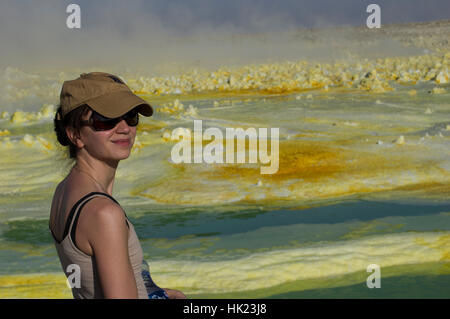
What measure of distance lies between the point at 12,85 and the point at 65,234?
1455 centimetres

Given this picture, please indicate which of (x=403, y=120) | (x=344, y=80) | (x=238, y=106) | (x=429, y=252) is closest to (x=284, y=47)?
(x=344, y=80)

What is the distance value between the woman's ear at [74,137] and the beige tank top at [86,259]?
0.18 meters

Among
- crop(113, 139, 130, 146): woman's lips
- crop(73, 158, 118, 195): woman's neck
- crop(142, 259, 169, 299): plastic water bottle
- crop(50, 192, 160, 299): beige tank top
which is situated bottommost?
crop(142, 259, 169, 299): plastic water bottle

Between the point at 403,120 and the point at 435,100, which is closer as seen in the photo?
the point at 403,120

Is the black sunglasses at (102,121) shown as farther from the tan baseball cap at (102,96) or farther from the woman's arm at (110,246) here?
the woman's arm at (110,246)

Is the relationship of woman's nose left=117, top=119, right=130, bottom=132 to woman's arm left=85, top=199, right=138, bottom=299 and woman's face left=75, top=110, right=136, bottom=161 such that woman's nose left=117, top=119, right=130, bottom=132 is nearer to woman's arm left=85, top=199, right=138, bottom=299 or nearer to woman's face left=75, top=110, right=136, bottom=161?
woman's face left=75, top=110, right=136, bottom=161

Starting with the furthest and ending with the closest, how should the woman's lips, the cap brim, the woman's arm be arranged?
the woman's lips < the cap brim < the woman's arm

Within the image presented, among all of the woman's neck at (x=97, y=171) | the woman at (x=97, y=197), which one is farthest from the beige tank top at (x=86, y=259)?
the woman's neck at (x=97, y=171)

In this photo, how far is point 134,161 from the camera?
6.53m

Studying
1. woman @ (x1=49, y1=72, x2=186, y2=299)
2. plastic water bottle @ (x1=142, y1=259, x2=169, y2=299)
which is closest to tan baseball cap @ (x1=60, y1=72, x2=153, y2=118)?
woman @ (x1=49, y1=72, x2=186, y2=299)

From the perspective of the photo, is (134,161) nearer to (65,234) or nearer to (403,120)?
(403,120)

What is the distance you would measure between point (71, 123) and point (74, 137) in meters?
0.03

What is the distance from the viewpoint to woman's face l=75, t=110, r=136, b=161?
151cm
